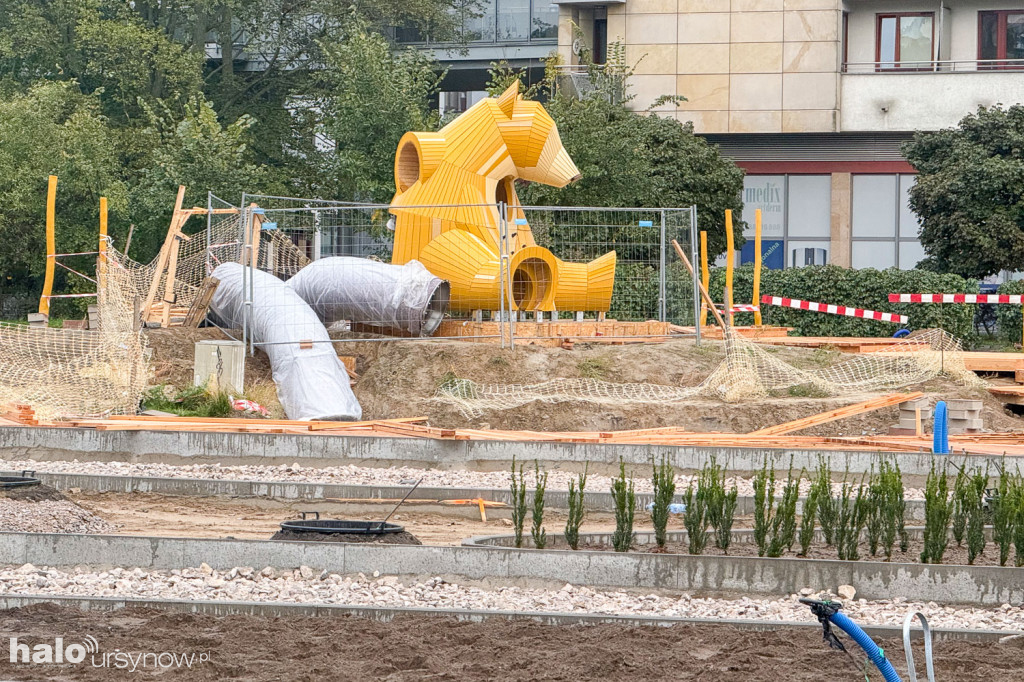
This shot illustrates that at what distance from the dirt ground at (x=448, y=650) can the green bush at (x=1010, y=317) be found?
905 inches

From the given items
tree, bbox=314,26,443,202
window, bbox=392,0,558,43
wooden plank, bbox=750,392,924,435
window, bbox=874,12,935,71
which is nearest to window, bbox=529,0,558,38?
window, bbox=392,0,558,43

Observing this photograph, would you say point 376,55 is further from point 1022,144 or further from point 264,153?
point 1022,144

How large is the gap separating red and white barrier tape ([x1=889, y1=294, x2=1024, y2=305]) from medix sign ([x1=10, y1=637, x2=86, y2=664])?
22.4m

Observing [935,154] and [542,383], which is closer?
[542,383]

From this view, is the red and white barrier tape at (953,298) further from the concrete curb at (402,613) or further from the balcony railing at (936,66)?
the concrete curb at (402,613)

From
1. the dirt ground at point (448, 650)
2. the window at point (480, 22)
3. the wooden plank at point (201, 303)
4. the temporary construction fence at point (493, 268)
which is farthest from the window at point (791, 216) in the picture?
the dirt ground at point (448, 650)

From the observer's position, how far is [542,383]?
19109 mm

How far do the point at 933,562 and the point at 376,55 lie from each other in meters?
26.9

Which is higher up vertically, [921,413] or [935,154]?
[935,154]

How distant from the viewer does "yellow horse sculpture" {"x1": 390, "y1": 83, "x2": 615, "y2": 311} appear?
69.1 feet

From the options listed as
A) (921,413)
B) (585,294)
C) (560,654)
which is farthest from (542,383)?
(560,654)

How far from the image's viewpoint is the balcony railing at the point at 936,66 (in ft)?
135

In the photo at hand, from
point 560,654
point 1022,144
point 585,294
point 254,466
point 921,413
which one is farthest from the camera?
point 1022,144

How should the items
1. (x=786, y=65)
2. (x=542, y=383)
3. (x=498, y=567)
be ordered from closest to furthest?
(x=498, y=567) → (x=542, y=383) → (x=786, y=65)
